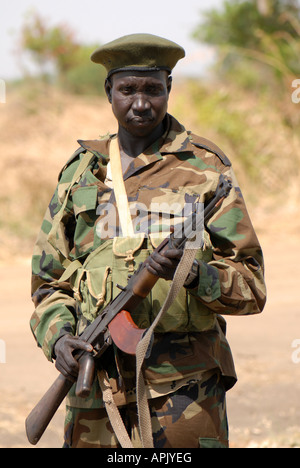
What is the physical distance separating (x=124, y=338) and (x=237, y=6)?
18619 millimetres

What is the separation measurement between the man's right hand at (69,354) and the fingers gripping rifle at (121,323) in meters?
0.02

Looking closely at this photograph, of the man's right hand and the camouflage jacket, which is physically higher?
the camouflage jacket

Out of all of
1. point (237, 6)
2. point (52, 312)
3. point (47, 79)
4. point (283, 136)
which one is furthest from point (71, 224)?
point (47, 79)

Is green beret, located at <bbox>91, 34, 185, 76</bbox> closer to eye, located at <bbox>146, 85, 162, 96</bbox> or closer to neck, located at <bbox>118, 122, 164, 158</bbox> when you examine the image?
eye, located at <bbox>146, 85, 162, 96</bbox>

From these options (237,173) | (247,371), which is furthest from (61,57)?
(247,371)

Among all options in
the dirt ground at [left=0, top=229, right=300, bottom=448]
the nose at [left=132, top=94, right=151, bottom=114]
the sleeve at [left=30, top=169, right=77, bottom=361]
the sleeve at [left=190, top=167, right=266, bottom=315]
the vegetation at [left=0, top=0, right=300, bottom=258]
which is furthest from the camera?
the vegetation at [left=0, top=0, right=300, bottom=258]

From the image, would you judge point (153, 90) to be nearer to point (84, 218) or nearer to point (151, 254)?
point (84, 218)

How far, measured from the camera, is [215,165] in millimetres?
2604

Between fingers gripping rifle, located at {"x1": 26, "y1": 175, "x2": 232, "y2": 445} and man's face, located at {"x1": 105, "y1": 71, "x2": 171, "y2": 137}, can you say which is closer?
fingers gripping rifle, located at {"x1": 26, "y1": 175, "x2": 232, "y2": 445}

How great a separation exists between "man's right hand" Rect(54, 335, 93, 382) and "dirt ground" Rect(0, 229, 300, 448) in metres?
2.17

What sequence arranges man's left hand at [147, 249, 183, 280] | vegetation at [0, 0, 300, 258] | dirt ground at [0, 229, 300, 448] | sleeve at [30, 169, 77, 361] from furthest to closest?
vegetation at [0, 0, 300, 258] → dirt ground at [0, 229, 300, 448] → sleeve at [30, 169, 77, 361] → man's left hand at [147, 249, 183, 280]

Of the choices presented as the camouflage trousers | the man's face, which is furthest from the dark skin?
the camouflage trousers

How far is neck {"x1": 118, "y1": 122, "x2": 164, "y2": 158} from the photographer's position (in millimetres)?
2664

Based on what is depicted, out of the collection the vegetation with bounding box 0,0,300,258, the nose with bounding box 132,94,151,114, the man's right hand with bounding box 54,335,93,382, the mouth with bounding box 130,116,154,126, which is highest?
the vegetation with bounding box 0,0,300,258
